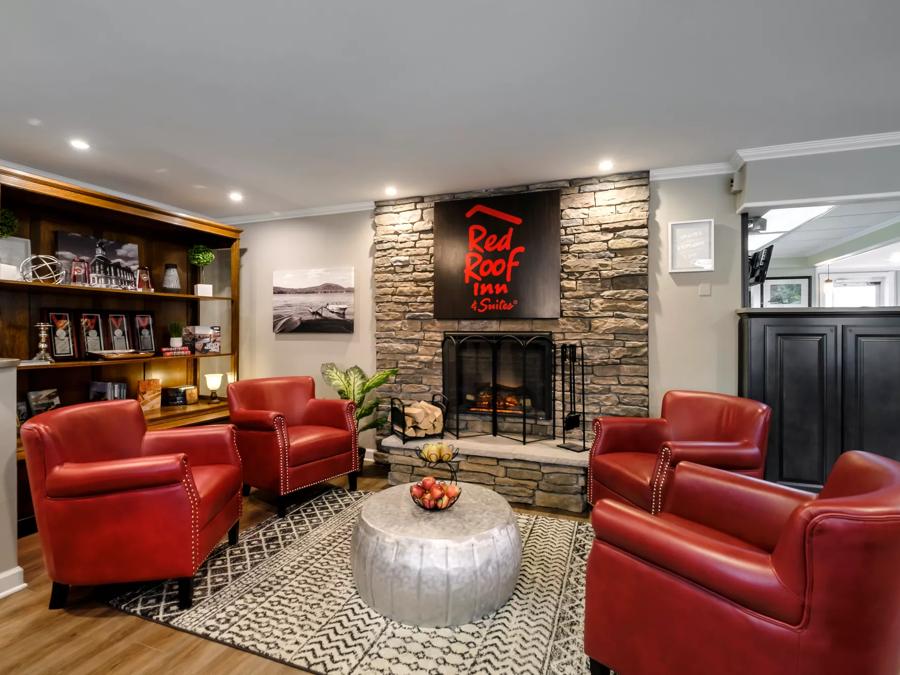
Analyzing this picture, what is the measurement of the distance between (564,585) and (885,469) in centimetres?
145

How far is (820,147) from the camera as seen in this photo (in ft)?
9.96

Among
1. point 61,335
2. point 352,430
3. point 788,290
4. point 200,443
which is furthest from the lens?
point 788,290

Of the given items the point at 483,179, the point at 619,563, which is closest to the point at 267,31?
the point at 483,179

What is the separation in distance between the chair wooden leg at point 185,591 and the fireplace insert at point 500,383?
217 cm

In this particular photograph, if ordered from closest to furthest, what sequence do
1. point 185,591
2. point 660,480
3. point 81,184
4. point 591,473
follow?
point 185,591
point 660,480
point 591,473
point 81,184

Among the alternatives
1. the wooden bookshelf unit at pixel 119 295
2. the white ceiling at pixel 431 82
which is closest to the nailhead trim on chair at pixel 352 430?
the wooden bookshelf unit at pixel 119 295

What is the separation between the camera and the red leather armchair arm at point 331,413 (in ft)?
11.9

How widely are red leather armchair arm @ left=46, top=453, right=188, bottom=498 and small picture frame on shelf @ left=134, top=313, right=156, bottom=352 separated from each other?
234 cm

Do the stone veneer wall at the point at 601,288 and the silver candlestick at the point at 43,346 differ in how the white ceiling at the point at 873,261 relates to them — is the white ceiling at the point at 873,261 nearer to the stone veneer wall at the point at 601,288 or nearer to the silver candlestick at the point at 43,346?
the stone veneer wall at the point at 601,288

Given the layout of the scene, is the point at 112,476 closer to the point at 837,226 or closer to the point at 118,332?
the point at 118,332

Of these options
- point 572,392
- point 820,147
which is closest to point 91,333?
point 572,392

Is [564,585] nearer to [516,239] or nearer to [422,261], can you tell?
[516,239]

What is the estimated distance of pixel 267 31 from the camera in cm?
190

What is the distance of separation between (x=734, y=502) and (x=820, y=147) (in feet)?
8.56
